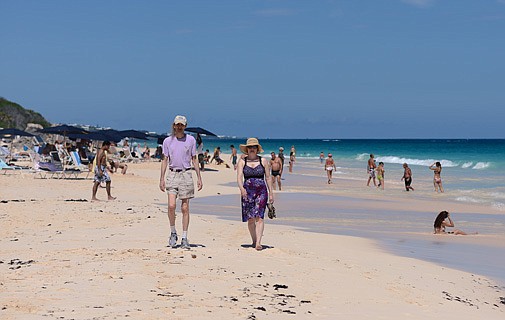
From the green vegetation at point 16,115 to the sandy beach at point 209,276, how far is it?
58.2m

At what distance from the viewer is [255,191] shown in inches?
317

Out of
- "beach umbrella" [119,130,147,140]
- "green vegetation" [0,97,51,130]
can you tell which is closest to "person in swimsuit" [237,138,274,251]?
"beach umbrella" [119,130,147,140]

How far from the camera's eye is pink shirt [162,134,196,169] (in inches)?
306

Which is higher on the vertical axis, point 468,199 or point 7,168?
point 7,168

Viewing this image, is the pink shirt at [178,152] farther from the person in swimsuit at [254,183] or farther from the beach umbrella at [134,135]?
the beach umbrella at [134,135]

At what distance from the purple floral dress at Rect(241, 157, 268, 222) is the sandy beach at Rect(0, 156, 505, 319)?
0.49 m

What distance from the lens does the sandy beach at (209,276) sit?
5.29 m

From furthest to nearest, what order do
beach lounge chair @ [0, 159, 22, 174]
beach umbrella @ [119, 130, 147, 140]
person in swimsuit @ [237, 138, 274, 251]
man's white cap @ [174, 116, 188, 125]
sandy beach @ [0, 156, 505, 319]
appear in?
beach umbrella @ [119, 130, 147, 140] → beach lounge chair @ [0, 159, 22, 174] → person in swimsuit @ [237, 138, 274, 251] → man's white cap @ [174, 116, 188, 125] → sandy beach @ [0, 156, 505, 319]

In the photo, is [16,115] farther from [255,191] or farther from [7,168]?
[255,191]

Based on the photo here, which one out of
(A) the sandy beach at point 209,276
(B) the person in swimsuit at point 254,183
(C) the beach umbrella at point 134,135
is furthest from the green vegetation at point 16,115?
(B) the person in swimsuit at point 254,183

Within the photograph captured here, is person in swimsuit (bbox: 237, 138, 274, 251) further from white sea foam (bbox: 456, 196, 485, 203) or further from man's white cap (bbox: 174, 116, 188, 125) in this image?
white sea foam (bbox: 456, 196, 485, 203)

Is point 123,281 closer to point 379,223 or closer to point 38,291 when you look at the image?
point 38,291

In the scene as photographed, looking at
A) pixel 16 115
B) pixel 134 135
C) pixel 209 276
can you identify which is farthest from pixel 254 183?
pixel 16 115

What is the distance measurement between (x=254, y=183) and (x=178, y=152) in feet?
3.23
